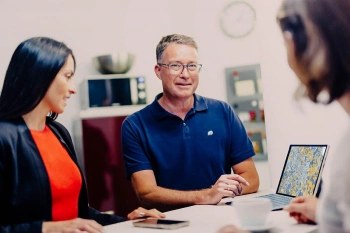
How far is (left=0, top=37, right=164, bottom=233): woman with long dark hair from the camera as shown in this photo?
5.23 ft

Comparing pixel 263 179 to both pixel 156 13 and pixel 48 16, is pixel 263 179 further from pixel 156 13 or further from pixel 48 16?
pixel 48 16

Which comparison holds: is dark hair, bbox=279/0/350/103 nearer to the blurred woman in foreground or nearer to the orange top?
the blurred woman in foreground

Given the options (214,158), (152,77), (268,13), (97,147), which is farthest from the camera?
(152,77)

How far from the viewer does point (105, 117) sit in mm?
3947

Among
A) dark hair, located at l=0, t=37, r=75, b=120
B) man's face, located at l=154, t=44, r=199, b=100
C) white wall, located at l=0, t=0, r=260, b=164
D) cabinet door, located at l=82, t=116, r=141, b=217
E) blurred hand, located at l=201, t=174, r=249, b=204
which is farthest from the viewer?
white wall, located at l=0, t=0, r=260, b=164

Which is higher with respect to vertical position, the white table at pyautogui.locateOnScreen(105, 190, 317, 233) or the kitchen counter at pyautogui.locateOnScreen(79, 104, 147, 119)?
the kitchen counter at pyautogui.locateOnScreen(79, 104, 147, 119)

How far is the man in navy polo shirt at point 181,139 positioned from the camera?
2.24 m

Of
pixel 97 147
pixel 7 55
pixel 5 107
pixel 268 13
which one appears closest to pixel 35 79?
pixel 5 107

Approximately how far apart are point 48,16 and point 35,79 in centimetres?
273

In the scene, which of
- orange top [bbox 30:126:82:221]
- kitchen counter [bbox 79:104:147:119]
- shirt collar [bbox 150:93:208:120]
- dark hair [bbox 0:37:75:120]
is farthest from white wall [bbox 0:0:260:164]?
dark hair [bbox 0:37:75:120]

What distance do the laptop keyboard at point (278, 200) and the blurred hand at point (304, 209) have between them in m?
0.18

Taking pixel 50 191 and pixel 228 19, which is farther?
pixel 228 19

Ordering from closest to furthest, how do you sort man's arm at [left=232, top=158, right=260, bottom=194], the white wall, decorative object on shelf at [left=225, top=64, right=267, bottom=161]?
1. man's arm at [left=232, top=158, right=260, bottom=194]
2. the white wall
3. decorative object on shelf at [left=225, top=64, right=267, bottom=161]

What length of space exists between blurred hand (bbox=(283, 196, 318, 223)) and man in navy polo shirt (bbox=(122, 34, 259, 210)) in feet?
2.36
